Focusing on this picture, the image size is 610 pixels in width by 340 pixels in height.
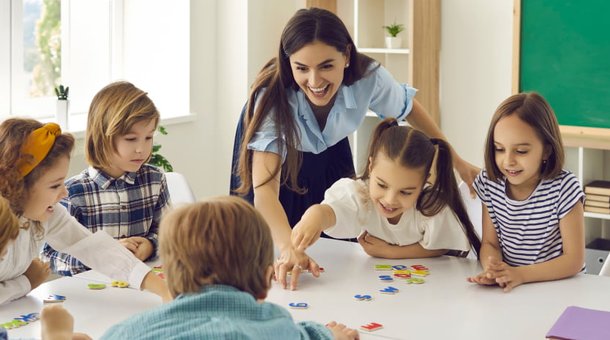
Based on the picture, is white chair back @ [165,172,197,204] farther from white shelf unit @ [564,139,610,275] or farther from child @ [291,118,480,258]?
white shelf unit @ [564,139,610,275]

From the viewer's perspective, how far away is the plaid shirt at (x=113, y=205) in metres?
2.52

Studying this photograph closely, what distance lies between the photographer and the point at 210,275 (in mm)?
1395

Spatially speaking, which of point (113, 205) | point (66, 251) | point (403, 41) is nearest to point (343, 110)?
point (113, 205)

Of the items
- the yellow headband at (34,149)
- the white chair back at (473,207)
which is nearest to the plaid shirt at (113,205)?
A: the yellow headband at (34,149)

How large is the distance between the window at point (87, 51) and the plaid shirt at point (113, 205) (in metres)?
1.55

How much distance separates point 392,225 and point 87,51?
2459 mm

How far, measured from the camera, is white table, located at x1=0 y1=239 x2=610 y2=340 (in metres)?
1.88

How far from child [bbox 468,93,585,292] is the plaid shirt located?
3.15 ft

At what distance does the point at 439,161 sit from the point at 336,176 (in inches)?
22.6

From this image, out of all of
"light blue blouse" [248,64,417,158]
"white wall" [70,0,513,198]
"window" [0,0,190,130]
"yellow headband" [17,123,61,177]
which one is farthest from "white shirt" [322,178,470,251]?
"white wall" [70,0,513,198]

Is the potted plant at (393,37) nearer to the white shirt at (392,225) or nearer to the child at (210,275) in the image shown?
the white shirt at (392,225)

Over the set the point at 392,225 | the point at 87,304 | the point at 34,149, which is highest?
the point at 34,149

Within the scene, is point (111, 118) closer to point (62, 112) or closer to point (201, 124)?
point (62, 112)

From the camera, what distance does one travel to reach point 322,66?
2523mm
